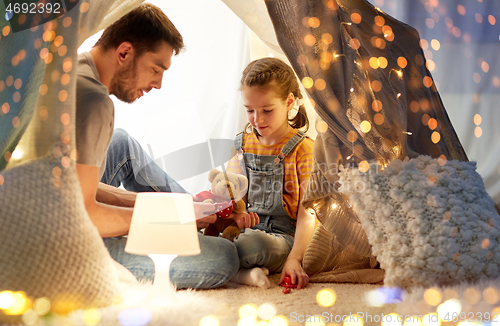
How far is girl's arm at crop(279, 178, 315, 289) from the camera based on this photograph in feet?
3.50

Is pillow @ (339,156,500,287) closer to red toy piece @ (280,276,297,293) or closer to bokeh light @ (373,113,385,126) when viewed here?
bokeh light @ (373,113,385,126)

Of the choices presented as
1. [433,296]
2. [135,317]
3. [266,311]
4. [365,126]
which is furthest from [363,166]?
[135,317]

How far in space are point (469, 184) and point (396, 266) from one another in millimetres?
301

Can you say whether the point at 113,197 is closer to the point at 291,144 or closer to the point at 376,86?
the point at 291,144

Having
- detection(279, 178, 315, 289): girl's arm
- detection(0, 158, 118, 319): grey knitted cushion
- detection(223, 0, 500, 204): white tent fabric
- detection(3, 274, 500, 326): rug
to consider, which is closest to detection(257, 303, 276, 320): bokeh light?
detection(3, 274, 500, 326): rug

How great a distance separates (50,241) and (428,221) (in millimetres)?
Result: 832

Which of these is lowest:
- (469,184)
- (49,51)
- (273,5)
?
(469,184)

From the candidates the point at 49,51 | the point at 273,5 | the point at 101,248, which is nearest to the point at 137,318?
the point at 101,248

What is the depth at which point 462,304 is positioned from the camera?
2.52 feet

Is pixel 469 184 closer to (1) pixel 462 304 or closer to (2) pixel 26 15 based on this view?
(1) pixel 462 304

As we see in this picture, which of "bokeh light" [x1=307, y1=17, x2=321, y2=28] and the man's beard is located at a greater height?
"bokeh light" [x1=307, y1=17, x2=321, y2=28]

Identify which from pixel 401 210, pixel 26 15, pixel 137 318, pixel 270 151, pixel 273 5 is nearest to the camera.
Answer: pixel 137 318

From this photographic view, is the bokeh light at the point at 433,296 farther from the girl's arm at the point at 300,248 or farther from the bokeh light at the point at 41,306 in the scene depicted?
the bokeh light at the point at 41,306

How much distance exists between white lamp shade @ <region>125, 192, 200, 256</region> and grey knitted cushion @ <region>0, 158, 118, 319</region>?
0.09 meters
